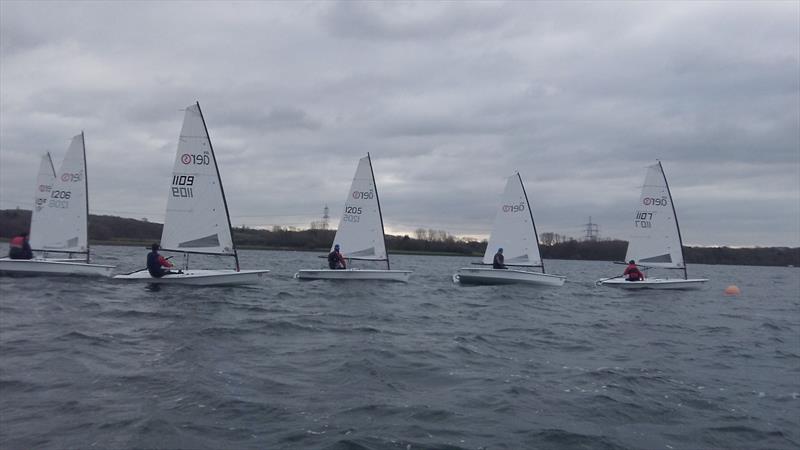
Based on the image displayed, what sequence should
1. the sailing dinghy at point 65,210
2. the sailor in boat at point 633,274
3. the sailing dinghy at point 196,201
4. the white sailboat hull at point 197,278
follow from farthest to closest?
the sailor in boat at point 633,274 → the sailing dinghy at point 65,210 → the sailing dinghy at point 196,201 → the white sailboat hull at point 197,278

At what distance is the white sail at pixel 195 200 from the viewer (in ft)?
63.4

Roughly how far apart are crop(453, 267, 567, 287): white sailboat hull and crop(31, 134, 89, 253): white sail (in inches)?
538

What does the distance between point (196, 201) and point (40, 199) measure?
6.00 metres

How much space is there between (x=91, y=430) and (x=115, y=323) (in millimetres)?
6635

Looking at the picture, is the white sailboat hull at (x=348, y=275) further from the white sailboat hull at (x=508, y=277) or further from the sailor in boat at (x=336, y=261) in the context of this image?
the white sailboat hull at (x=508, y=277)

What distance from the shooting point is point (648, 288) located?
2478 cm

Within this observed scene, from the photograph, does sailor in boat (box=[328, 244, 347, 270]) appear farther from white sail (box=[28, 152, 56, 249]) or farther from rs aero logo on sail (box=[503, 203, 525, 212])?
white sail (box=[28, 152, 56, 249])

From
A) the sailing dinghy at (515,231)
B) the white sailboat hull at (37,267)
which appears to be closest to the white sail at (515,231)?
the sailing dinghy at (515,231)

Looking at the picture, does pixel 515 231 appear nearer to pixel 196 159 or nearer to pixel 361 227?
pixel 361 227

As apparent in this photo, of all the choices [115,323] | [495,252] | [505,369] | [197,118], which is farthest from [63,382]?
[495,252]

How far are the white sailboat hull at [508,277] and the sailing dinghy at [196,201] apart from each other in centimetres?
828

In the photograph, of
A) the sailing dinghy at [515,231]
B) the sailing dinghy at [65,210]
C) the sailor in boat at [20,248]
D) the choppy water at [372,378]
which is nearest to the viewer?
the choppy water at [372,378]

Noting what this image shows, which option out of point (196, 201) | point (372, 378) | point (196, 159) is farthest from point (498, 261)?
Answer: point (372, 378)

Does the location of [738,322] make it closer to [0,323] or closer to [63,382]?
[63,382]
